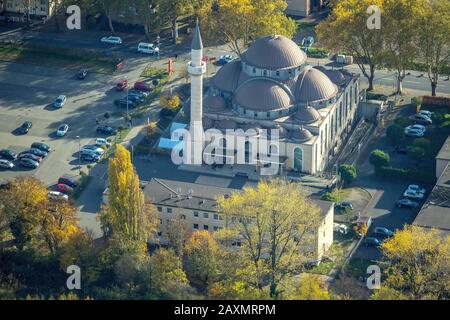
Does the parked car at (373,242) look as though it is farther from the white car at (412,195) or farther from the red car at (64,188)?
the red car at (64,188)

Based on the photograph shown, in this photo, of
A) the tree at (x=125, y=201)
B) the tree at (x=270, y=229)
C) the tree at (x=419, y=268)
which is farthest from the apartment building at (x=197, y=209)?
the tree at (x=419, y=268)

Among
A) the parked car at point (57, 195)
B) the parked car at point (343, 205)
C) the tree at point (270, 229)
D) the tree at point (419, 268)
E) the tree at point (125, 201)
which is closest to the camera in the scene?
the tree at point (419, 268)

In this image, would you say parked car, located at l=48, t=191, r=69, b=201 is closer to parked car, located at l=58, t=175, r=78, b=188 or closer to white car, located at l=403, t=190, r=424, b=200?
parked car, located at l=58, t=175, r=78, b=188

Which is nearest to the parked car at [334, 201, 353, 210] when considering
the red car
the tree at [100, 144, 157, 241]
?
the tree at [100, 144, 157, 241]

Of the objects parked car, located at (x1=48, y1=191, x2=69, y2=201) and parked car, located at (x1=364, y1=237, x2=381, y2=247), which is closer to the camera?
parked car, located at (x1=364, y1=237, x2=381, y2=247)

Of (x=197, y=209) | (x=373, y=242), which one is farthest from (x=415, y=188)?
Answer: (x=197, y=209)

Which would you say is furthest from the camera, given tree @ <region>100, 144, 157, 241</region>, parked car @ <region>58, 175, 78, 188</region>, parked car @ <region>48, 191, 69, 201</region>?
parked car @ <region>58, 175, 78, 188</region>

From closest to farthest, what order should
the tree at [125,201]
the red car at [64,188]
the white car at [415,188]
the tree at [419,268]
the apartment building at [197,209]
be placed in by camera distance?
the tree at [419,268], the tree at [125,201], the apartment building at [197,209], the white car at [415,188], the red car at [64,188]

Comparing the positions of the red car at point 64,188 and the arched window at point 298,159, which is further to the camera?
the arched window at point 298,159
